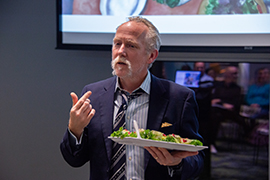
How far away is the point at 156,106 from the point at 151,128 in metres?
0.12

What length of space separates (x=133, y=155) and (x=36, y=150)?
5.65 ft

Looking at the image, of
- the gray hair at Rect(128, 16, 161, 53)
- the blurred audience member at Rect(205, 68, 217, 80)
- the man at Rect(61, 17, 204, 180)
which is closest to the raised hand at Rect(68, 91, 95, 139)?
the man at Rect(61, 17, 204, 180)

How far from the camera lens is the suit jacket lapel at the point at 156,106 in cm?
149

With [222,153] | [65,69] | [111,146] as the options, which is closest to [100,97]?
[111,146]

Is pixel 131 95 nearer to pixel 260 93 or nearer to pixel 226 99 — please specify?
pixel 226 99

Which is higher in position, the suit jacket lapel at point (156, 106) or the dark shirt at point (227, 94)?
the suit jacket lapel at point (156, 106)

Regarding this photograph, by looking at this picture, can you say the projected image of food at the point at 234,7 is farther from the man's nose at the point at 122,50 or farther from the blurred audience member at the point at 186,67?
the man's nose at the point at 122,50

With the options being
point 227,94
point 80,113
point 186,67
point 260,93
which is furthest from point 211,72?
point 80,113

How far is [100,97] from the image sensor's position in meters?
1.61

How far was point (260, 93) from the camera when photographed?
12.4ft

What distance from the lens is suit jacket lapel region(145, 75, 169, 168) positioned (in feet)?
4.89

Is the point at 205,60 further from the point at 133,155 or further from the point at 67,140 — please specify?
the point at 67,140

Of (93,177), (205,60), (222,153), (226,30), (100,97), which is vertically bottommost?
(222,153)

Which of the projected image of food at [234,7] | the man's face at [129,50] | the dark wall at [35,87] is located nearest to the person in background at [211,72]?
the projected image of food at [234,7]
